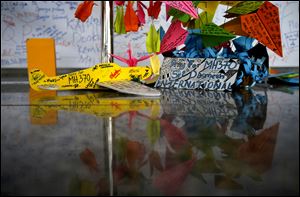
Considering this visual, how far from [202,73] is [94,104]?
321 mm

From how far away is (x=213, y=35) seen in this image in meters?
0.81

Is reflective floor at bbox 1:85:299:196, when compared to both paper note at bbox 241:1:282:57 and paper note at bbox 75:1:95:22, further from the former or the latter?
paper note at bbox 75:1:95:22

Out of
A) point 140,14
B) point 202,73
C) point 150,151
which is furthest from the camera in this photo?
point 140,14

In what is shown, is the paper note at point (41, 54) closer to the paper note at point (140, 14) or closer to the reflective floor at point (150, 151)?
the paper note at point (140, 14)

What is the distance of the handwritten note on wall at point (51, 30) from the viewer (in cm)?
267

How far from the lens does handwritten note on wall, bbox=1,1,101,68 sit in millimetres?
2672

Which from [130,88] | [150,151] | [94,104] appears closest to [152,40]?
[130,88]

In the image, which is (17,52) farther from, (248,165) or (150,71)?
(248,165)

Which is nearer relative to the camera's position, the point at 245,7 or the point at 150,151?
the point at 150,151

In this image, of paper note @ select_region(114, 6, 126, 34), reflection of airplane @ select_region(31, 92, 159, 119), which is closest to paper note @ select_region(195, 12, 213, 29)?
paper note @ select_region(114, 6, 126, 34)

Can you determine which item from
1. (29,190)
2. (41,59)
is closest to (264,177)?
(29,190)

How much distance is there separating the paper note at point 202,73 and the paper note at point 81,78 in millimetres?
110

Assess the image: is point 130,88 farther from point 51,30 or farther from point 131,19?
point 51,30

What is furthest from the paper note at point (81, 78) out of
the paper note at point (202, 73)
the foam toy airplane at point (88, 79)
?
the paper note at point (202, 73)
